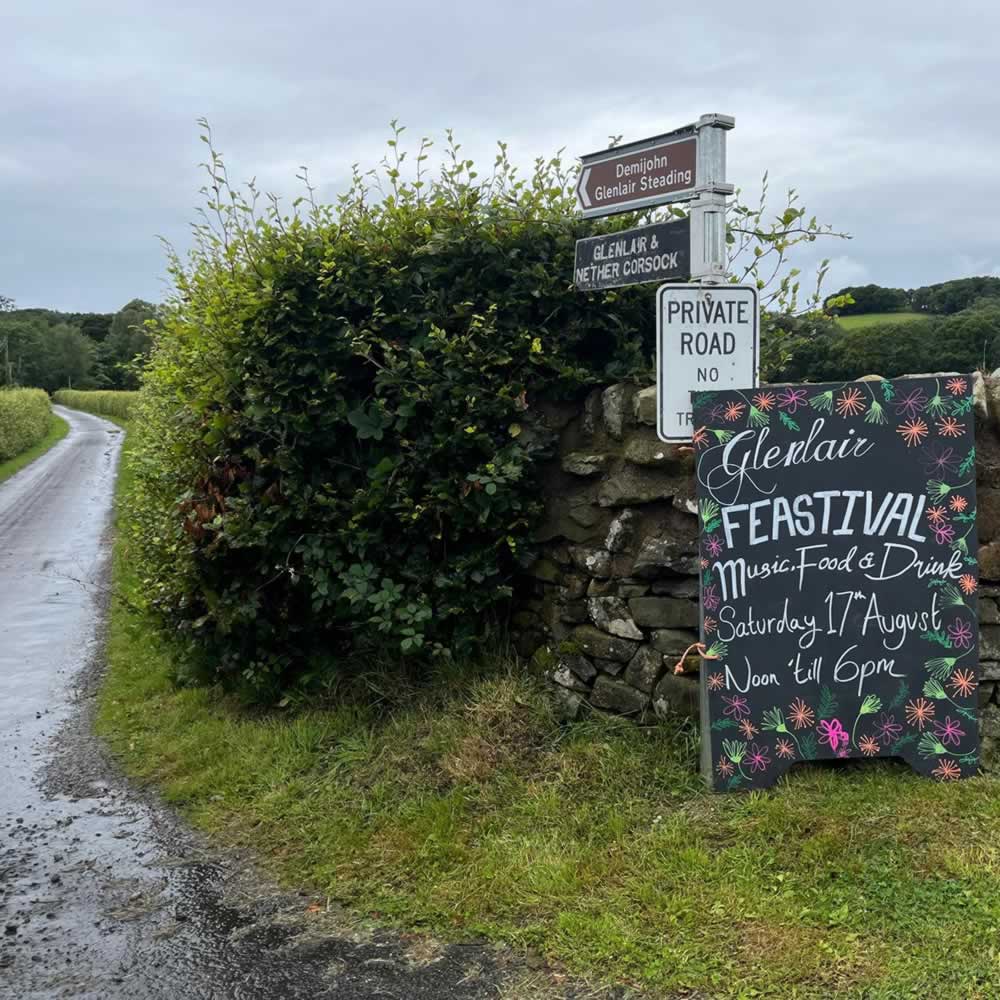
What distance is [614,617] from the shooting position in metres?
4.70

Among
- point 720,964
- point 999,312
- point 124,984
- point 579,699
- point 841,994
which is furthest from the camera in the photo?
point 999,312

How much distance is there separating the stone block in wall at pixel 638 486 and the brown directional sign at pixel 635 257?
872 mm

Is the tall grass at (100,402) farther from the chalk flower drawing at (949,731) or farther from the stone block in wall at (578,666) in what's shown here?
the chalk flower drawing at (949,731)

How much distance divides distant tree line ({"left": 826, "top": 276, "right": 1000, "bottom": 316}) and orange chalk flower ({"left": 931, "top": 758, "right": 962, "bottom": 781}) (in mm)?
3613

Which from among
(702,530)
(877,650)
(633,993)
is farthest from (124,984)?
(877,650)

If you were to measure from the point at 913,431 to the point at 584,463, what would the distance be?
58.7 inches

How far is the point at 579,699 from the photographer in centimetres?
481

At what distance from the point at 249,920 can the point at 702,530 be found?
2.37 meters

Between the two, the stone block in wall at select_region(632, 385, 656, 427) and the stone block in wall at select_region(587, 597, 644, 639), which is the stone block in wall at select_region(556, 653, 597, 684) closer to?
the stone block in wall at select_region(587, 597, 644, 639)

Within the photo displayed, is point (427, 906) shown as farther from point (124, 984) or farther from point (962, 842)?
point (962, 842)

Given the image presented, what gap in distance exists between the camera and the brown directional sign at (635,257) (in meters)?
4.38

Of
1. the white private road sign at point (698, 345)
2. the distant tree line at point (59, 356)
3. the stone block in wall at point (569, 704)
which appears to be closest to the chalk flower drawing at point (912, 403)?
the white private road sign at point (698, 345)

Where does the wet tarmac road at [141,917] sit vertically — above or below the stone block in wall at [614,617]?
below

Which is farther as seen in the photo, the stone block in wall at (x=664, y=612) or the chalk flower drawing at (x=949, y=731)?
the stone block in wall at (x=664, y=612)
